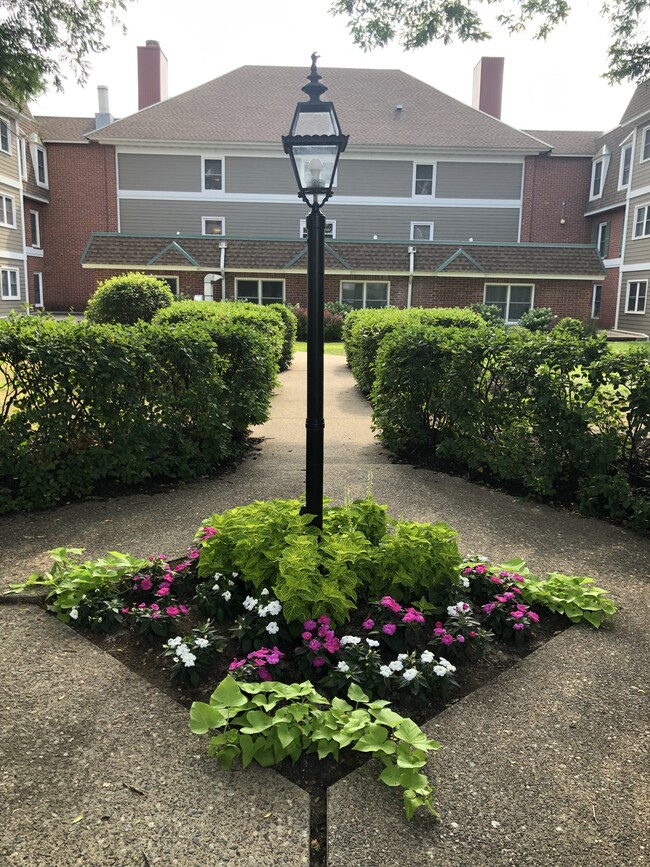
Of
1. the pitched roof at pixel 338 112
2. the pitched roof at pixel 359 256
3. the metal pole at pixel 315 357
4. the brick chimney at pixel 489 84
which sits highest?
the brick chimney at pixel 489 84

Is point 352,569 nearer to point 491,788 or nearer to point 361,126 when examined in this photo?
point 491,788

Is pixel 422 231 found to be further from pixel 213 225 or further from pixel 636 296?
pixel 636 296

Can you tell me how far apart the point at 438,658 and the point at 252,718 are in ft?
3.38

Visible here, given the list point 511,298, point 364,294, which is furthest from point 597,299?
point 364,294

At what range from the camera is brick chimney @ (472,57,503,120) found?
1476 inches

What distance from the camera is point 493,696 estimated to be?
3162mm

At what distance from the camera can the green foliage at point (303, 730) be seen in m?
2.60

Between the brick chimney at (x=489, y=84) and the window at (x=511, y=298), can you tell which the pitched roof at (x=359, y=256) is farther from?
the brick chimney at (x=489, y=84)

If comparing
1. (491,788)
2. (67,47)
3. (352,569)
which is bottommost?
(491,788)

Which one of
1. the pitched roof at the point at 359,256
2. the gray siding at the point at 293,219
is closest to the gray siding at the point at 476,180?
→ the gray siding at the point at 293,219

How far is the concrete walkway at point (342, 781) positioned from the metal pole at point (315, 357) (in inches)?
54.9

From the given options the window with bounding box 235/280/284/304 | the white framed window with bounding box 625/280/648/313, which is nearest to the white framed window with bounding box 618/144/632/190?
the white framed window with bounding box 625/280/648/313

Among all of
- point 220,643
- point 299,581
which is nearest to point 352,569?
point 299,581

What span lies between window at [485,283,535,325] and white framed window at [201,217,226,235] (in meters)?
13.8
